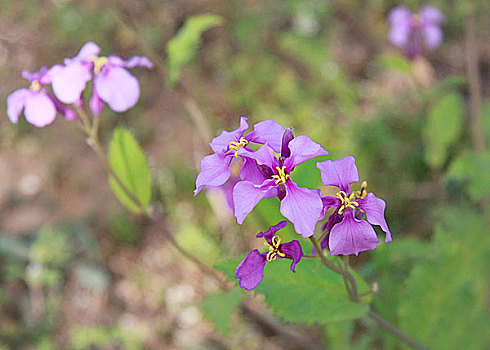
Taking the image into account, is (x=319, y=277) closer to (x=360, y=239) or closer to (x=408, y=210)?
(x=360, y=239)

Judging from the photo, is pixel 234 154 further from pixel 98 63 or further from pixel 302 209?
pixel 98 63

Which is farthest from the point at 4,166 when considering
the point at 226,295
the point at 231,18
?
the point at 226,295

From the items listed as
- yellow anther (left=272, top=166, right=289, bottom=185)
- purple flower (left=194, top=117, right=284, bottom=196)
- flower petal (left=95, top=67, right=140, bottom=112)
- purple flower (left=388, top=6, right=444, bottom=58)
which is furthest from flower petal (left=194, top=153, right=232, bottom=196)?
purple flower (left=388, top=6, right=444, bottom=58)

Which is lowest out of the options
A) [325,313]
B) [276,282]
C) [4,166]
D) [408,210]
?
[408,210]

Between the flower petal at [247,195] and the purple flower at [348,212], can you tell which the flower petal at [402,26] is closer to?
the purple flower at [348,212]

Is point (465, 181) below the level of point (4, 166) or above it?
below

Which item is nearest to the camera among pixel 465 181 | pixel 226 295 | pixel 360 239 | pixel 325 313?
pixel 360 239
